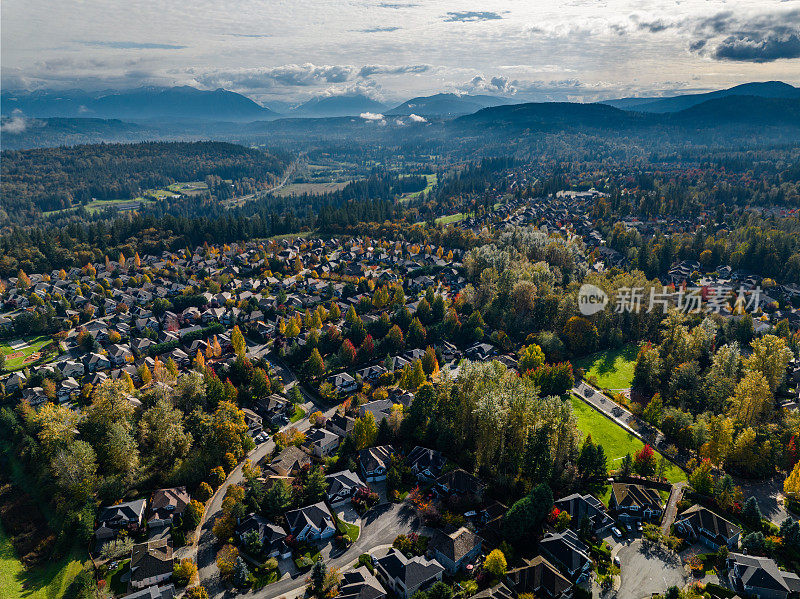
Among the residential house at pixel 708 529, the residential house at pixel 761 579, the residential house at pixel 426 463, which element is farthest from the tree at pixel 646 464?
the residential house at pixel 426 463

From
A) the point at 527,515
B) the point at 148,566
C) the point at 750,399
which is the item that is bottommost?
the point at 148,566

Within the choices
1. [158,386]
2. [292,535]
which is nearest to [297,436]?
[292,535]

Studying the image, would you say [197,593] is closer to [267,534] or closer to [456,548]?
[267,534]

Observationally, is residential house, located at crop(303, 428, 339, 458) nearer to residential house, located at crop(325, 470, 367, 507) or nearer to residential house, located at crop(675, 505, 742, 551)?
residential house, located at crop(325, 470, 367, 507)

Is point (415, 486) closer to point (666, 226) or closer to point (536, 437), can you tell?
point (536, 437)

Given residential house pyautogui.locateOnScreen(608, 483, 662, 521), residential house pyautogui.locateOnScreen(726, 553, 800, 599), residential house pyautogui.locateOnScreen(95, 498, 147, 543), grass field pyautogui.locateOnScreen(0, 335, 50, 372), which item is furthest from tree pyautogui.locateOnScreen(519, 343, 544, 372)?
grass field pyautogui.locateOnScreen(0, 335, 50, 372)

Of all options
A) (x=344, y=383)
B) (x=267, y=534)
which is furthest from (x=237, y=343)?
(x=267, y=534)
